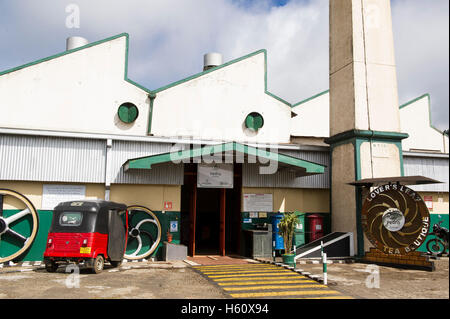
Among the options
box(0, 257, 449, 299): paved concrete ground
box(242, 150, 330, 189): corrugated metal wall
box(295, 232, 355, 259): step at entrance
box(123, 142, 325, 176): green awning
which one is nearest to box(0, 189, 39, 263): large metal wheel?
box(0, 257, 449, 299): paved concrete ground

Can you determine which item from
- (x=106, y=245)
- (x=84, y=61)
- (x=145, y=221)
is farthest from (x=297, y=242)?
(x=84, y=61)

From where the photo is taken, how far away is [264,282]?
11.0 m

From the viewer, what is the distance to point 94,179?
1642 centimetres

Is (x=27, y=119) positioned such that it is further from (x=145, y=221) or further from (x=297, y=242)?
(x=297, y=242)

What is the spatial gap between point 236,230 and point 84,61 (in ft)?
36.3

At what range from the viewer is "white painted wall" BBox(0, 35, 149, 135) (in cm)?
1761

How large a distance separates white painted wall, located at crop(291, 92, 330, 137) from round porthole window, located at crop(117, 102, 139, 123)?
34.6 feet

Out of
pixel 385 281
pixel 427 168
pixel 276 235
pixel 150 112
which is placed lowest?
pixel 385 281

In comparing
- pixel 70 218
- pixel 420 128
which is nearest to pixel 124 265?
pixel 70 218

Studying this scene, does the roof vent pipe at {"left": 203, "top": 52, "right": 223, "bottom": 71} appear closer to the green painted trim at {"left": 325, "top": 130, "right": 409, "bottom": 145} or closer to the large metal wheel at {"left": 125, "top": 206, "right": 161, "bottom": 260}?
the green painted trim at {"left": 325, "top": 130, "right": 409, "bottom": 145}

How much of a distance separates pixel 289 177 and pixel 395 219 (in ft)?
18.5

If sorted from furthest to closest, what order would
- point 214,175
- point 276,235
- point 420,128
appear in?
point 420,128 → point 214,175 → point 276,235

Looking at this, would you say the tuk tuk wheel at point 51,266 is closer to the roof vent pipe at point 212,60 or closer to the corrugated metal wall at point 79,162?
the corrugated metal wall at point 79,162

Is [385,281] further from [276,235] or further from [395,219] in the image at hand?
[276,235]
